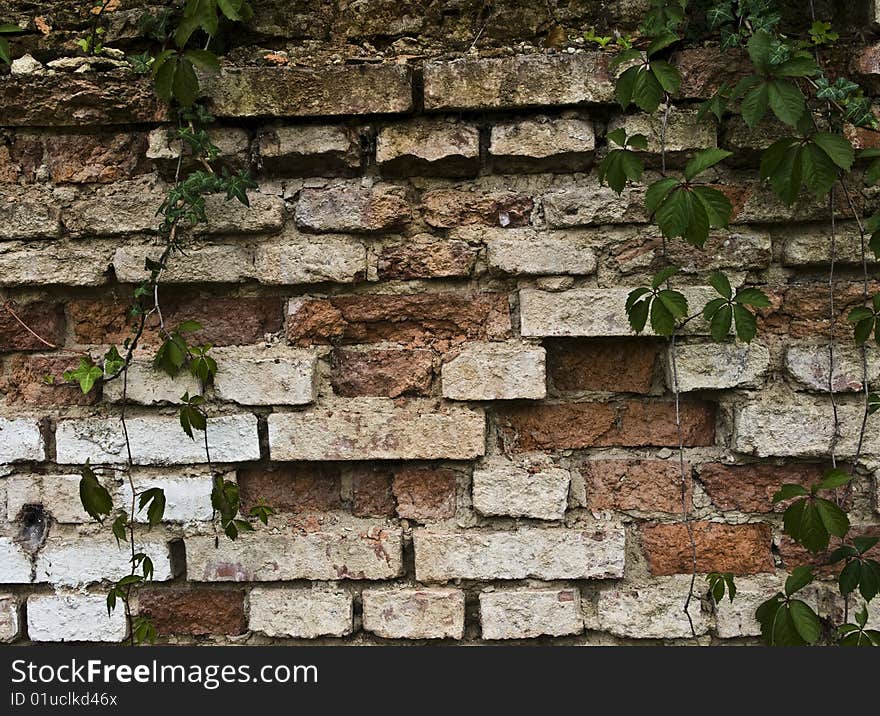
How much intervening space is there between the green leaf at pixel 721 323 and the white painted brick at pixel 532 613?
0.59 meters

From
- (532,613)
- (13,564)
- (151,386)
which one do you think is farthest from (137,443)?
(532,613)

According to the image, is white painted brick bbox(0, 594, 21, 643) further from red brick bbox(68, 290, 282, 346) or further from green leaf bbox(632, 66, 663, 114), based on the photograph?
green leaf bbox(632, 66, 663, 114)

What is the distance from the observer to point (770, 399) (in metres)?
1.53

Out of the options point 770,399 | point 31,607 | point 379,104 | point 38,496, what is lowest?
point 31,607

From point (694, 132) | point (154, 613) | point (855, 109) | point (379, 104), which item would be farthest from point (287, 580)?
point (855, 109)

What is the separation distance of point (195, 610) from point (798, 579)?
1.19 m

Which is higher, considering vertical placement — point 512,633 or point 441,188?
point 441,188

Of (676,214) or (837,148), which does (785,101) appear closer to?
(837,148)

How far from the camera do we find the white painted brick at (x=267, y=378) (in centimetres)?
154

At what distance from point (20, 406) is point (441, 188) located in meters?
0.99

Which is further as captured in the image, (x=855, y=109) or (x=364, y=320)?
(x=364, y=320)

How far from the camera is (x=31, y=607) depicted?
1581 mm

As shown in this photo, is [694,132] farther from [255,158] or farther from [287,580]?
[287,580]

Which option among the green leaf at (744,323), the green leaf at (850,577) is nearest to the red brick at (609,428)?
the green leaf at (744,323)
